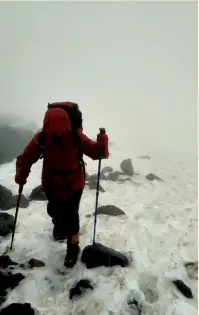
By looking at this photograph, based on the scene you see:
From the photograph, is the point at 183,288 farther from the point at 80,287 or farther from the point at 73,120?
the point at 73,120

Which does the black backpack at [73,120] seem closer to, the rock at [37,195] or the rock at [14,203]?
the rock at [14,203]

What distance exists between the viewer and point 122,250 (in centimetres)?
670

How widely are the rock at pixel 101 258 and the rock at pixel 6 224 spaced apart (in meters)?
2.09

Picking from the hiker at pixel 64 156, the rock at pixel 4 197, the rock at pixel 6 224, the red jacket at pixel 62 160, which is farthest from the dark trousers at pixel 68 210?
the rock at pixel 4 197

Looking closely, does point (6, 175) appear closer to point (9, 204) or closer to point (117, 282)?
point (9, 204)

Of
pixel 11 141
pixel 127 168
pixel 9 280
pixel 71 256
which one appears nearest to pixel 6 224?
pixel 9 280

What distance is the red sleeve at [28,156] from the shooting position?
5.50 metres

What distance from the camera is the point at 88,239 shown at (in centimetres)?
701

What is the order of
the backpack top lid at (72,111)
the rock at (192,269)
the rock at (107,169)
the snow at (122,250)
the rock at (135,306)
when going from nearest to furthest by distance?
the rock at (135,306) < the snow at (122,250) < the backpack top lid at (72,111) < the rock at (192,269) < the rock at (107,169)

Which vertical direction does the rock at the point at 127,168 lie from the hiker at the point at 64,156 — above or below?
below

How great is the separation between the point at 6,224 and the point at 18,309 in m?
2.77

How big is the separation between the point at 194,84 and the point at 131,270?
177m

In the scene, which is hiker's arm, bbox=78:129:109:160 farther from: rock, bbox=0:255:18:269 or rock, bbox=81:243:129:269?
rock, bbox=0:255:18:269

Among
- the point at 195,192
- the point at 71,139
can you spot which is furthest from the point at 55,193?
the point at 195,192
